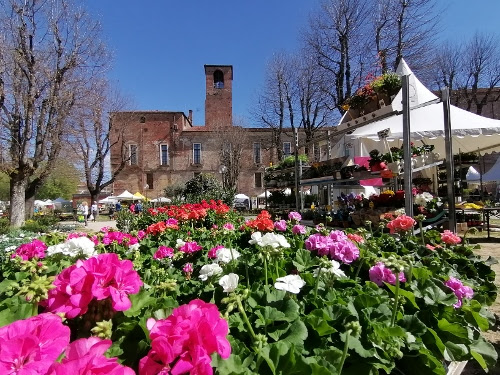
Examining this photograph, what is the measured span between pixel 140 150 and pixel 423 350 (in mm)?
43563

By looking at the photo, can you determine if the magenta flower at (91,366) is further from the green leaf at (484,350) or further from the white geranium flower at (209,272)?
the green leaf at (484,350)

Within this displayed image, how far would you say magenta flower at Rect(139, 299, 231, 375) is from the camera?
67 cm

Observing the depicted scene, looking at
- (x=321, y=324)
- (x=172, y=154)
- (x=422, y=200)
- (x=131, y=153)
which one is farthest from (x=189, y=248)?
(x=131, y=153)

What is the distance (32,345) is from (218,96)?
1801 inches

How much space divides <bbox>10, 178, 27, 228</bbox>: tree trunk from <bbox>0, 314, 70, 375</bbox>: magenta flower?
14962 mm

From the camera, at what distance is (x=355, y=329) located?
2.84 feet

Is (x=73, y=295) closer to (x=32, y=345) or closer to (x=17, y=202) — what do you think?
(x=32, y=345)

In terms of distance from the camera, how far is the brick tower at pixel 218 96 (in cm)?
4456

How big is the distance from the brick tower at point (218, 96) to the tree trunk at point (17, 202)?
31579mm

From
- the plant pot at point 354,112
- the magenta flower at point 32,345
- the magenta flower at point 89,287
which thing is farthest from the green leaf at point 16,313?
the plant pot at point 354,112

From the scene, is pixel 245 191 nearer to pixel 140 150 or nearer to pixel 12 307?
pixel 140 150

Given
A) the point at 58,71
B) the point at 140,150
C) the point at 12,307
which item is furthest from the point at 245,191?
the point at 12,307

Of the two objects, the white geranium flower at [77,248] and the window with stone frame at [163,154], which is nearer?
the white geranium flower at [77,248]

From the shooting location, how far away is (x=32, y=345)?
2.05 feet
